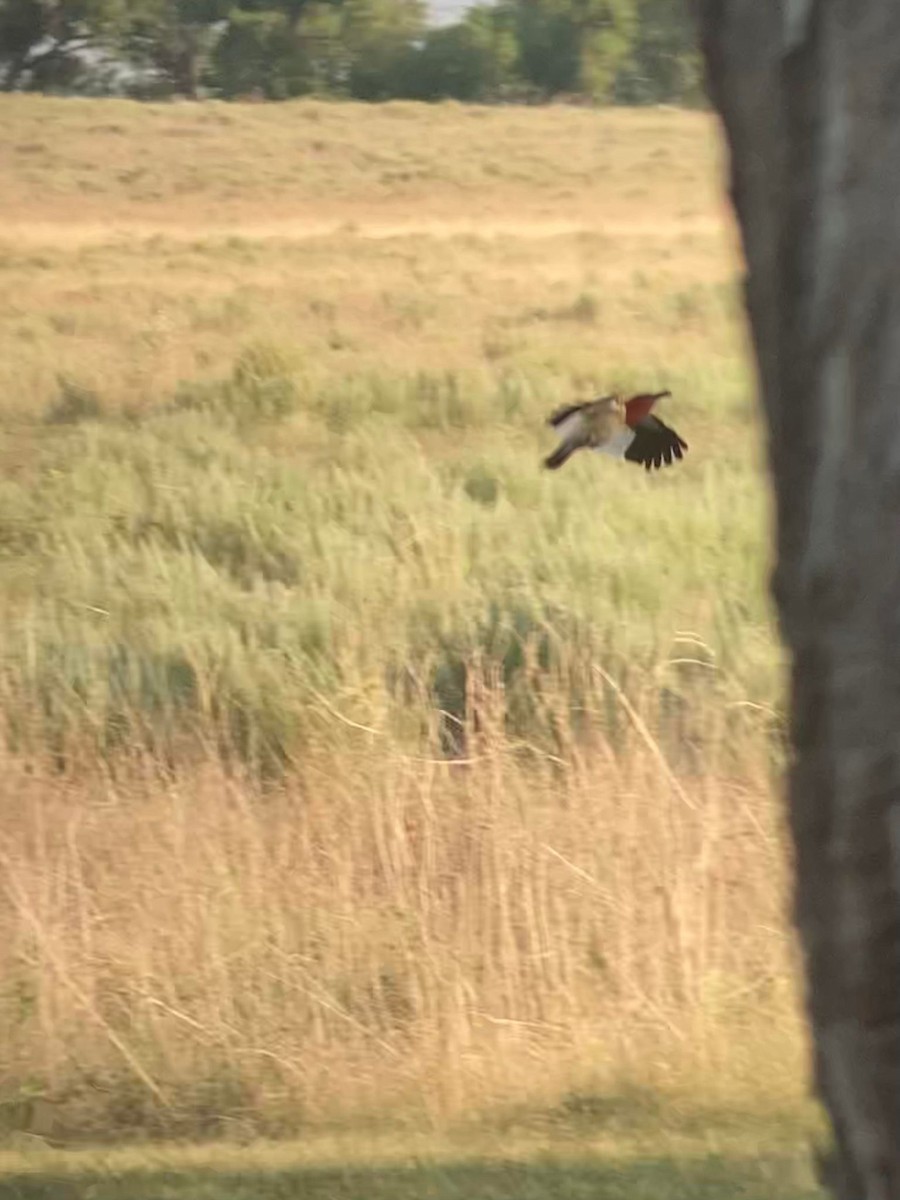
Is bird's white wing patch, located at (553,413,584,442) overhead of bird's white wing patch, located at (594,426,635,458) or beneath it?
overhead

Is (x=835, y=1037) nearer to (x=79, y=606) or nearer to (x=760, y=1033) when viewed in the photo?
(x=760, y=1033)

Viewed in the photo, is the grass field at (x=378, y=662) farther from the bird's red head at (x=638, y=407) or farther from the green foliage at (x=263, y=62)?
the bird's red head at (x=638, y=407)

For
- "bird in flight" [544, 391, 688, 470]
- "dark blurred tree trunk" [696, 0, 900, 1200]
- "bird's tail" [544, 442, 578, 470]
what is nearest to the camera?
"dark blurred tree trunk" [696, 0, 900, 1200]

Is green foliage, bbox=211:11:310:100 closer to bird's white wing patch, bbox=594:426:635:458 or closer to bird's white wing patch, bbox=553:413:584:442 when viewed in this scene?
bird's white wing patch, bbox=553:413:584:442

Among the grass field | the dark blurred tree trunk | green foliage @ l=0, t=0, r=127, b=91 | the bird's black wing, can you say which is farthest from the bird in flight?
the dark blurred tree trunk

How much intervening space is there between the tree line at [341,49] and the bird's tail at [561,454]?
3.92 ft

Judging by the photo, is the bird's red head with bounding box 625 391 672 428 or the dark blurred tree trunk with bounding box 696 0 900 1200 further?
the bird's red head with bounding box 625 391 672 428

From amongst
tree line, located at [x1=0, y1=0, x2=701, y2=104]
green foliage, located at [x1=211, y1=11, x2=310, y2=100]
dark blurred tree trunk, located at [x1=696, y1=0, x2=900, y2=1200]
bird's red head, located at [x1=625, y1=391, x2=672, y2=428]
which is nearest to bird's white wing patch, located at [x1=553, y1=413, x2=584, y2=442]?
bird's red head, located at [x1=625, y1=391, x2=672, y2=428]

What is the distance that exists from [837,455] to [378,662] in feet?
11.2

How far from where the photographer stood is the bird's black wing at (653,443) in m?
4.40

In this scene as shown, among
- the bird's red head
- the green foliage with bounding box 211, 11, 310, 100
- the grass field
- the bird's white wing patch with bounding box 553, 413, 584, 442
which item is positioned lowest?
the grass field

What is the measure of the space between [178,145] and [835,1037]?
163 inches

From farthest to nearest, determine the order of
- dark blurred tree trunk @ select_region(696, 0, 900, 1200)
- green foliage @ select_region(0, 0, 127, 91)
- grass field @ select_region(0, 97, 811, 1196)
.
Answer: green foliage @ select_region(0, 0, 127, 91), grass field @ select_region(0, 97, 811, 1196), dark blurred tree trunk @ select_region(696, 0, 900, 1200)

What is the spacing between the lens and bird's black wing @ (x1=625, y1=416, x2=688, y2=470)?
4402 millimetres
